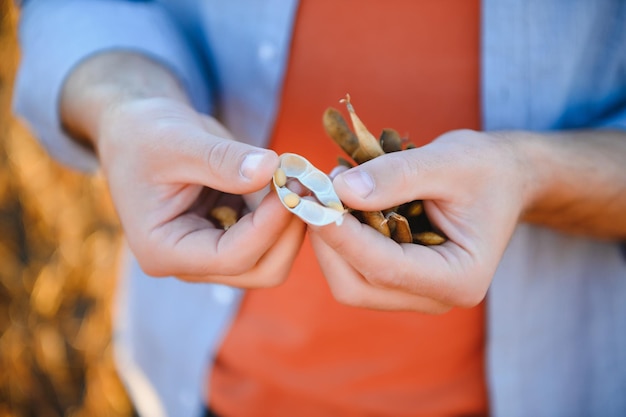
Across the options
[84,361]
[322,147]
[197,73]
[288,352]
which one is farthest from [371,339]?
[84,361]

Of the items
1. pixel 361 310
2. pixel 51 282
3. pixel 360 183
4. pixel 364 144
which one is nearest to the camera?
pixel 360 183

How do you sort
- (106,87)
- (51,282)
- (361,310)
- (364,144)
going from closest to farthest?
(364,144) → (106,87) → (361,310) → (51,282)

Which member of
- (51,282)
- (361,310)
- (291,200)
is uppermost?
(291,200)

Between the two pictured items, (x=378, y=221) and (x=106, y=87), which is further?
(x=106, y=87)

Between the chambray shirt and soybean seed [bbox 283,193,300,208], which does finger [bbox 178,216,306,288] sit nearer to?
soybean seed [bbox 283,193,300,208]

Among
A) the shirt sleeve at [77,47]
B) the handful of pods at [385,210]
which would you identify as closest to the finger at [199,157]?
the handful of pods at [385,210]

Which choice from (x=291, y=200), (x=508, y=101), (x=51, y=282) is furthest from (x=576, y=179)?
(x=51, y=282)

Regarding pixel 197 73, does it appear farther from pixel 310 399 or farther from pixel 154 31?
pixel 310 399

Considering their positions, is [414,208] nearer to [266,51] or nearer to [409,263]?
[409,263]
